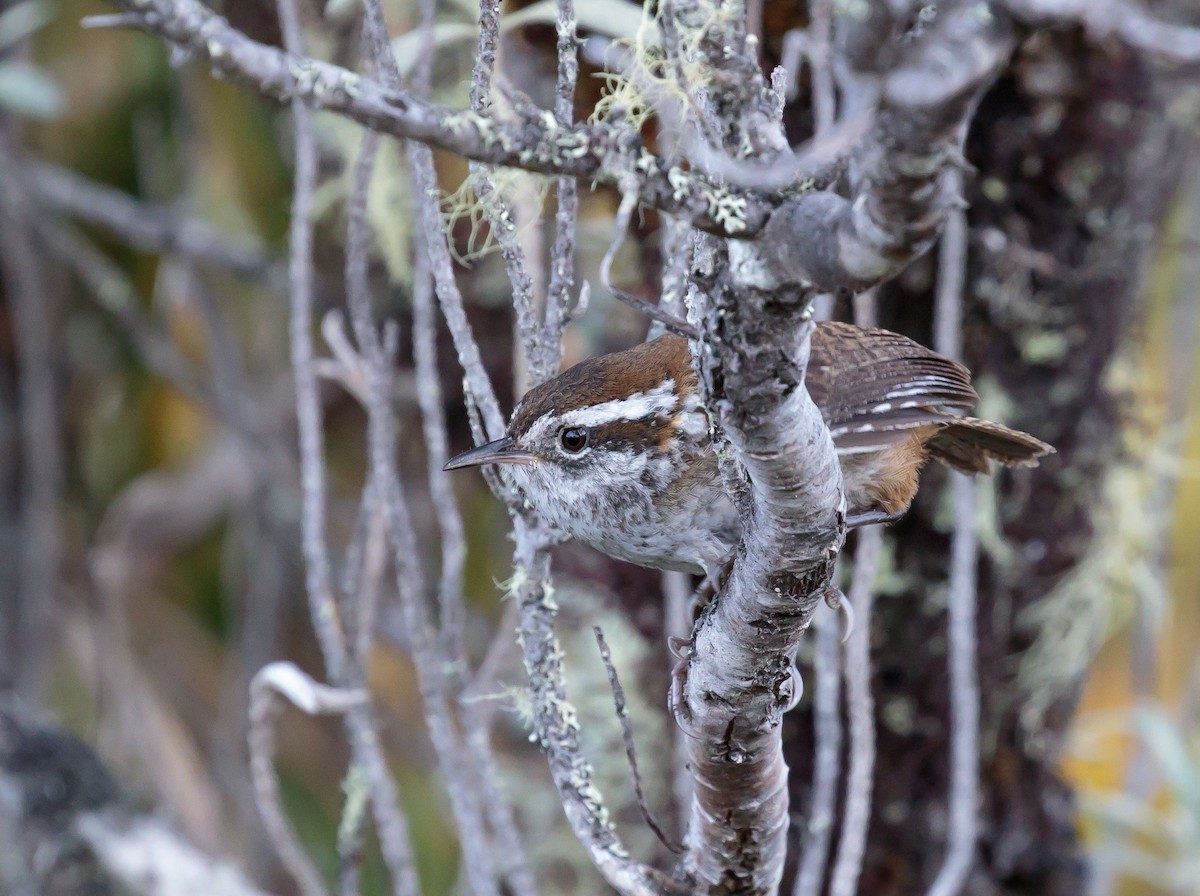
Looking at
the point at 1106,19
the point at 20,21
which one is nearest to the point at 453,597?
the point at 1106,19

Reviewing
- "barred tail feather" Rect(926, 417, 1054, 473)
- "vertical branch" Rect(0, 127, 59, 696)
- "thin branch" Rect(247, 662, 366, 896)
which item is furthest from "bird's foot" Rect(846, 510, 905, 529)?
"vertical branch" Rect(0, 127, 59, 696)

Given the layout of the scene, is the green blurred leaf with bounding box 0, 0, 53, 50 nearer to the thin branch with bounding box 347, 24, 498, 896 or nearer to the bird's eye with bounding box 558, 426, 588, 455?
the thin branch with bounding box 347, 24, 498, 896

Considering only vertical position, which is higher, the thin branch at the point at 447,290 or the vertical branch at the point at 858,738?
the thin branch at the point at 447,290

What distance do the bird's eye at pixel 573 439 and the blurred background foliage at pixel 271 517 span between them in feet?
3.86

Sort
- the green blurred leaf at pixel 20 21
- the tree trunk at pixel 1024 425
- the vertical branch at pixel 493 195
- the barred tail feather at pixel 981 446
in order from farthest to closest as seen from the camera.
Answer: the green blurred leaf at pixel 20 21 → the tree trunk at pixel 1024 425 → the barred tail feather at pixel 981 446 → the vertical branch at pixel 493 195

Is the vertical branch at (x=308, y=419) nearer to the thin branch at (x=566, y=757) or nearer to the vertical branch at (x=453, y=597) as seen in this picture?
the vertical branch at (x=453, y=597)

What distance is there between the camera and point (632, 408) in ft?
7.07

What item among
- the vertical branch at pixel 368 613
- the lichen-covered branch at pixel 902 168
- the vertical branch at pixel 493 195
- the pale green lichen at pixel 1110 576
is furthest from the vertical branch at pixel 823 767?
the lichen-covered branch at pixel 902 168

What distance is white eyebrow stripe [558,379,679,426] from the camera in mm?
2152

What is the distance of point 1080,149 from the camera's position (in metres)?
3.20

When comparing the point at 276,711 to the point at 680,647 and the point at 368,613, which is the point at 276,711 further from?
the point at 680,647

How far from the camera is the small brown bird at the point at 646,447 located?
2096mm

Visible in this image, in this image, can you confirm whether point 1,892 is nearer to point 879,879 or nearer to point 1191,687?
point 879,879

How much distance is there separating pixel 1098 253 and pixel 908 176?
263cm
